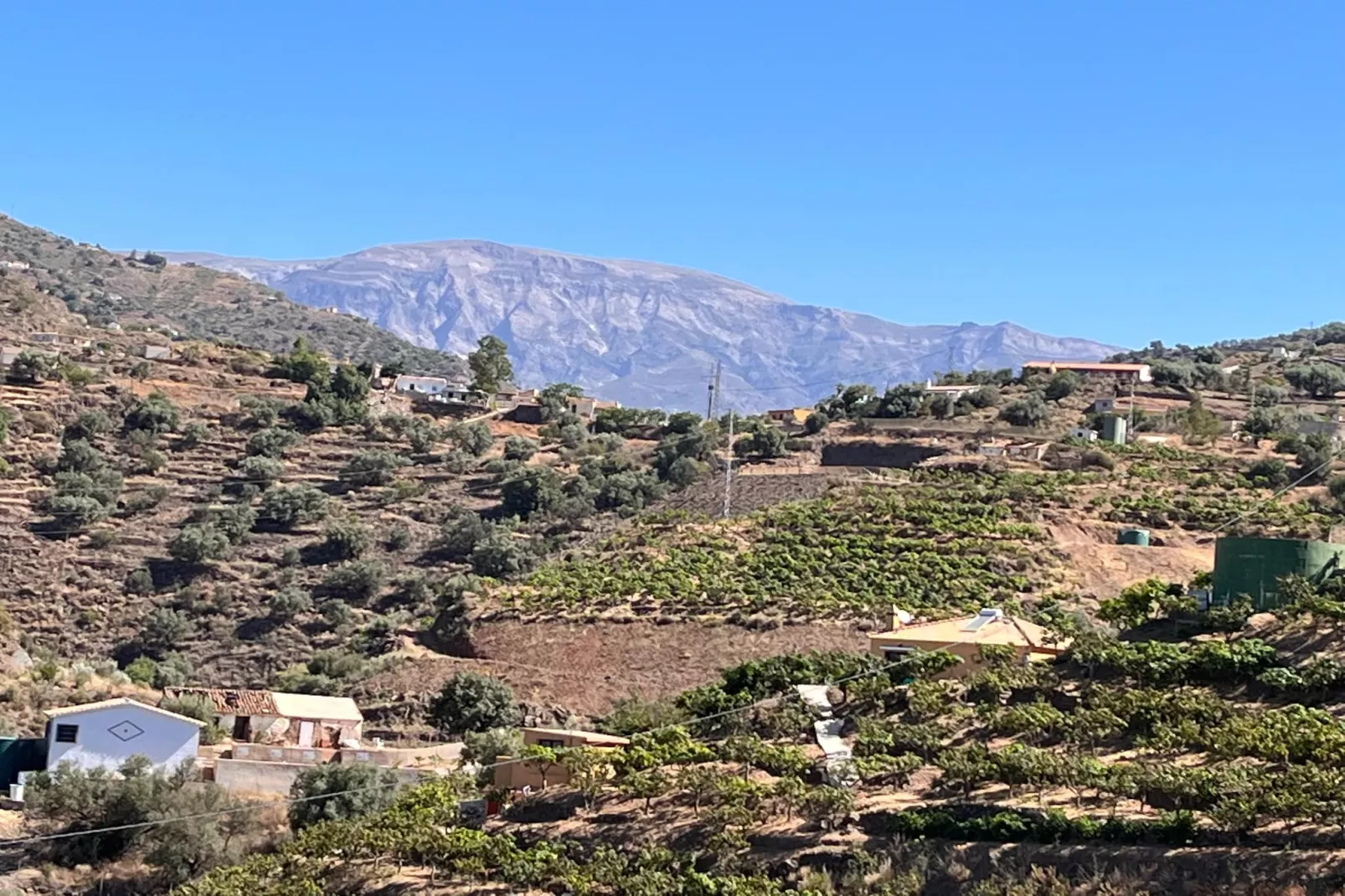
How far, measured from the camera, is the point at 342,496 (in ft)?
217

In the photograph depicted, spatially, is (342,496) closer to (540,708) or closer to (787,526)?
(787,526)

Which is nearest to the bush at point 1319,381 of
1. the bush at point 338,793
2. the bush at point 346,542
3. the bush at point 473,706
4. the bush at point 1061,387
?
the bush at point 1061,387

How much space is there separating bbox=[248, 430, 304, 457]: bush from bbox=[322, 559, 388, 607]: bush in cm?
1225

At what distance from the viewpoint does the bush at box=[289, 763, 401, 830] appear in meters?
35.0

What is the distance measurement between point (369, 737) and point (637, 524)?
17889 mm

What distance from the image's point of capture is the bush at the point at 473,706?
44219 millimetres

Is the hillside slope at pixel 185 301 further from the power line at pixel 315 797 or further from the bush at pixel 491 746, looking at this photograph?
the power line at pixel 315 797

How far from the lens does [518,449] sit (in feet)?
236

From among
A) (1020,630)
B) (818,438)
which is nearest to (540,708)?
(1020,630)

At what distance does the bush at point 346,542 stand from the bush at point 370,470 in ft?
21.4

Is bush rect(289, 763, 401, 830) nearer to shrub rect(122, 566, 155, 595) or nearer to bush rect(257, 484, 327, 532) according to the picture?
shrub rect(122, 566, 155, 595)

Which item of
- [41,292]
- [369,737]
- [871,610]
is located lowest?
[369,737]

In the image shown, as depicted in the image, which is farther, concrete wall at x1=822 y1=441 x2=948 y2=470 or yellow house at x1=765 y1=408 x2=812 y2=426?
yellow house at x1=765 y1=408 x2=812 y2=426

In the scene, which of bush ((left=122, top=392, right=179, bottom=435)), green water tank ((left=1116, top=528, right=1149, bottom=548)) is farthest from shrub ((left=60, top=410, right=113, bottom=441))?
green water tank ((left=1116, top=528, right=1149, bottom=548))
